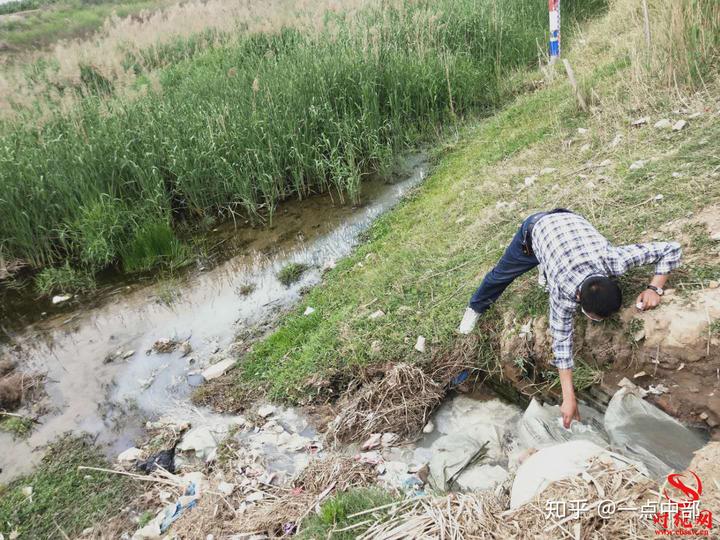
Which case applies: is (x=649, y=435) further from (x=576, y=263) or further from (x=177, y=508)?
(x=177, y=508)

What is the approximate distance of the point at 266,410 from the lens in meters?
3.65

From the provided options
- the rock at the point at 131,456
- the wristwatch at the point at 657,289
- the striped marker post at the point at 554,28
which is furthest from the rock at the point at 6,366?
the striped marker post at the point at 554,28

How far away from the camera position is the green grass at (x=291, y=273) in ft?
17.4

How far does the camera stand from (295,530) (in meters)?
2.57

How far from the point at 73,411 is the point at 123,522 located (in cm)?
142

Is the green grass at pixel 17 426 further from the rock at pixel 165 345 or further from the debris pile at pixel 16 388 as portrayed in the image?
the rock at pixel 165 345

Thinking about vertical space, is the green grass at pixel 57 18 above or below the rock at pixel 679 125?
above

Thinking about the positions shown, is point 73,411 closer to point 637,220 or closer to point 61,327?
point 61,327

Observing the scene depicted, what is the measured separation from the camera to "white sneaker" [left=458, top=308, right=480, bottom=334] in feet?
11.1

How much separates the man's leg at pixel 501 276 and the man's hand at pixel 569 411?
2.84ft

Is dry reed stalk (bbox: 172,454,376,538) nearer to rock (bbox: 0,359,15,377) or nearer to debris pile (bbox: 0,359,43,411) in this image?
debris pile (bbox: 0,359,43,411)

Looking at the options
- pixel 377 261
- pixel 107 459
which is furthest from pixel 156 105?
pixel 107 459

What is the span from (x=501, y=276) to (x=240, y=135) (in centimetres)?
419

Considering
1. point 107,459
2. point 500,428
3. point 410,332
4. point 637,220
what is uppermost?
point 637,220
